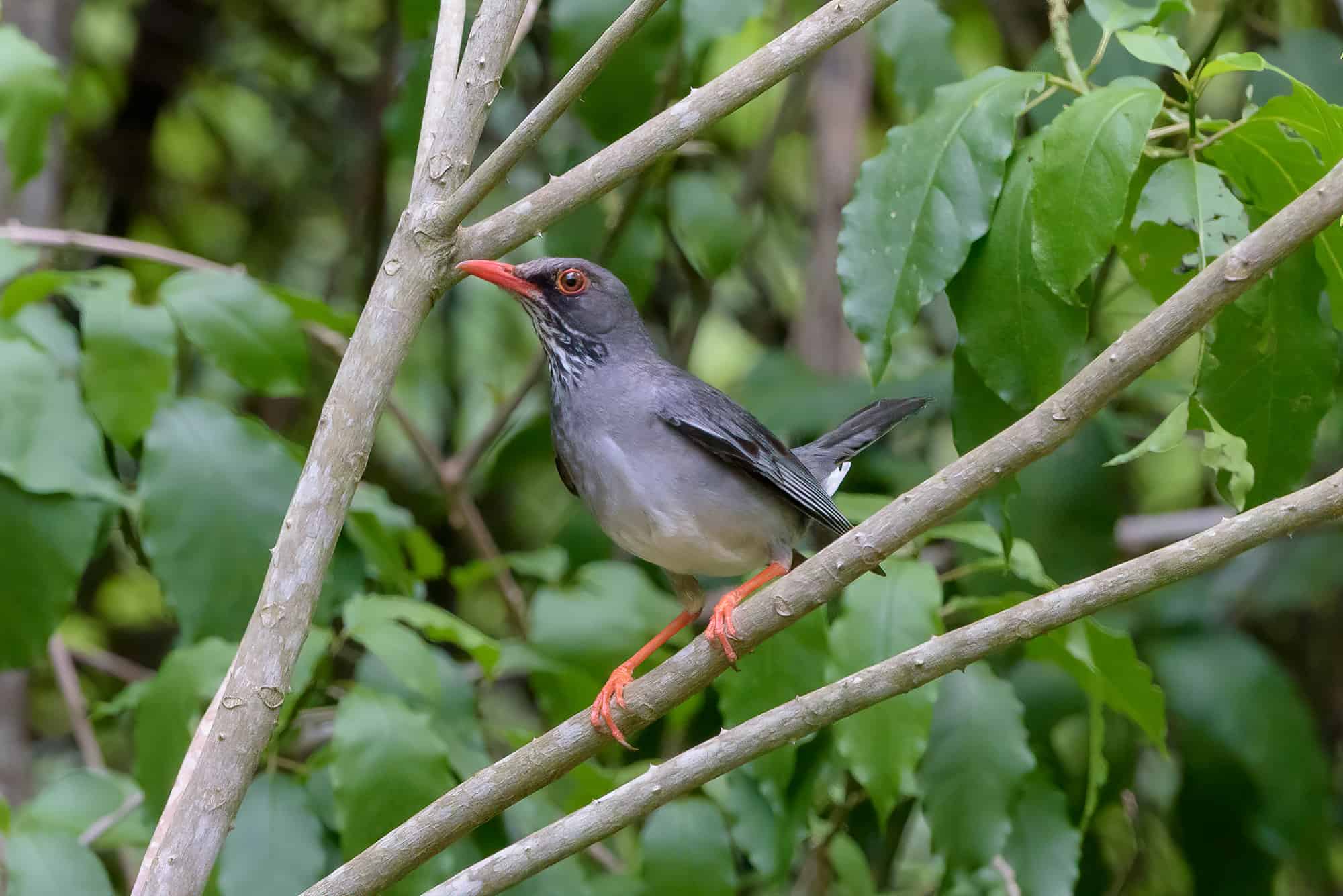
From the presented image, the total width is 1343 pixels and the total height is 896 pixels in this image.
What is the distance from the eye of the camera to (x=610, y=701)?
3320mm

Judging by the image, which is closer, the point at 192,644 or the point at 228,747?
the point at 228,747

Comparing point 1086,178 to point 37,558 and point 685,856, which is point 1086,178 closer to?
point 685,856

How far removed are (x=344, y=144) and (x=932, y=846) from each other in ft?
17.3

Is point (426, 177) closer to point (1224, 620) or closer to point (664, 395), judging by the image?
point (664, 395)

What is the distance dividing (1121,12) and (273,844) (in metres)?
2.79

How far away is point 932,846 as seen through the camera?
3.54 m

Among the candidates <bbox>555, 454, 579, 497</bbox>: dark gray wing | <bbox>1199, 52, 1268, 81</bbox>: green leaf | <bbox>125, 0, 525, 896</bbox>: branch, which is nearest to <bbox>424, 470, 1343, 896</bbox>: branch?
<bbox>125, 0, 525, 896</bbox>: branch

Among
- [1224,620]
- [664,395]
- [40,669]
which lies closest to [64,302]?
[40,669]

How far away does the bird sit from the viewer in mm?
3648

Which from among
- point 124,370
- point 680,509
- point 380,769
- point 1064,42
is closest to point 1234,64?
point 1064,42

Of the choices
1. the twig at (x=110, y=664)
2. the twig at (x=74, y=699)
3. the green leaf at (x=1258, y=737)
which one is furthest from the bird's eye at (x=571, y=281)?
the green leaf at (x=1258, y=737)

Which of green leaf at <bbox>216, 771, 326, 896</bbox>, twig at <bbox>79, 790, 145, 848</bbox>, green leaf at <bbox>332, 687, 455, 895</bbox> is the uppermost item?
green leaf at <bbox>332, 687, 455, 895</bbox>

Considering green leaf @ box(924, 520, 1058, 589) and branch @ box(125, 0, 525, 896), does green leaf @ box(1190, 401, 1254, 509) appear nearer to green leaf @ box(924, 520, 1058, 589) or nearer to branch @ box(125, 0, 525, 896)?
green leaf @ box(924, 520, 1058, 589)

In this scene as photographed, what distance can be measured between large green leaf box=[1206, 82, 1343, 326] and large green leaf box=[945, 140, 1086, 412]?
0.45 metres
